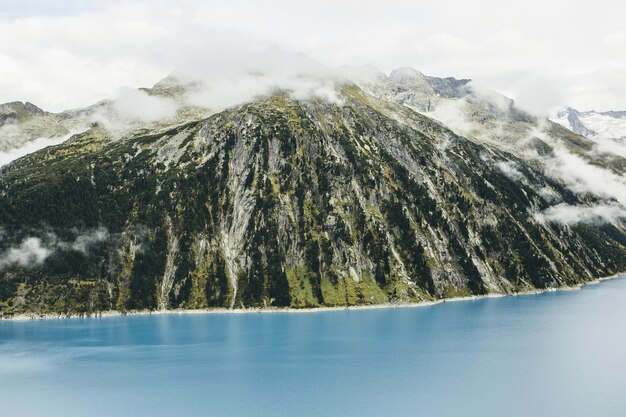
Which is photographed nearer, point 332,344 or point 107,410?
point 107,410

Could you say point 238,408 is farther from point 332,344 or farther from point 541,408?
point 332,344

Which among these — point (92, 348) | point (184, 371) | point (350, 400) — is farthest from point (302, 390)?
point (92, 348)

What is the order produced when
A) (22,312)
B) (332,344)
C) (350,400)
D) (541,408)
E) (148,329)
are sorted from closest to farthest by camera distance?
1. (541,408)
2. (350,400)
3. (332,344)
4. (148,329)
5. (22,312)

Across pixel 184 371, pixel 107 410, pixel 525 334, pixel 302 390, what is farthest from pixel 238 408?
pixel 525 334

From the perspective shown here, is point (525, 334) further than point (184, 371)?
Yes

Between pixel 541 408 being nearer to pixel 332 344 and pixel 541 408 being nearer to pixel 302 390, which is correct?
pixel 302 390

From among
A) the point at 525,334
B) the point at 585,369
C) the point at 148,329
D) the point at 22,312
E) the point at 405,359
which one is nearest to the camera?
the point at 585,369
